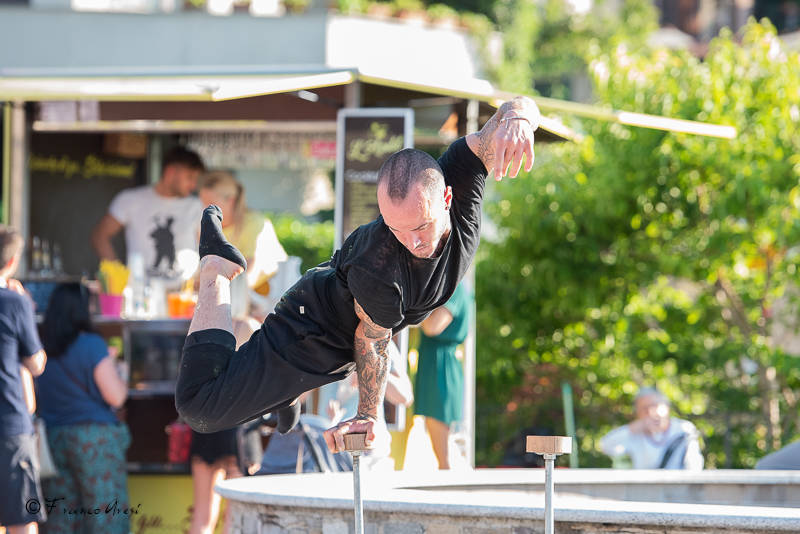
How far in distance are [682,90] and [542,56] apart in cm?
1319

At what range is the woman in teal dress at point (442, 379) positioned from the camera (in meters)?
7.26

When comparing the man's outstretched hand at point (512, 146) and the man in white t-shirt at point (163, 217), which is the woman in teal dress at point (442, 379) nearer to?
the man in white t-shirt at point (163, 217)

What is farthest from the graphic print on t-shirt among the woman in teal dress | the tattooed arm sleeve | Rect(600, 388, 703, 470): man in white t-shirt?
the tattooed arm sleeve

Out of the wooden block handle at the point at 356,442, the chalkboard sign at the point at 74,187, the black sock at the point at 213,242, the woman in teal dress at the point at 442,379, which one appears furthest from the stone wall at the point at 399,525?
the chalkboard sign at the point at 74,187

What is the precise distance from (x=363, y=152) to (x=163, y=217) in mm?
2647

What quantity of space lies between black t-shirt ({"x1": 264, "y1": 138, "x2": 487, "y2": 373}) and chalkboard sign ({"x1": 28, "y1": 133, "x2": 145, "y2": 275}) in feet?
19.9

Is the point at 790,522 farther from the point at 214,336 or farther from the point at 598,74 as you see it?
the point at 598,74

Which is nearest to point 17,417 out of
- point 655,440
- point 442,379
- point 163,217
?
point 442,379

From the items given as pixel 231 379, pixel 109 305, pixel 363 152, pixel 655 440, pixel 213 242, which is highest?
pixel 363 152

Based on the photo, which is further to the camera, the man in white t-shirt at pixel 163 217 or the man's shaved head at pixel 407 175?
the man in white t-shirt at pixel 163 217

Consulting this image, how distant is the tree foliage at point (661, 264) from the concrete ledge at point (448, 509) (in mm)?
4250

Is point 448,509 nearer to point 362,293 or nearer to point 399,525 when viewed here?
point 399,525

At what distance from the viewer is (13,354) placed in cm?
621

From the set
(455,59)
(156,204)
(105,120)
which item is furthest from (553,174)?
(455,59)
